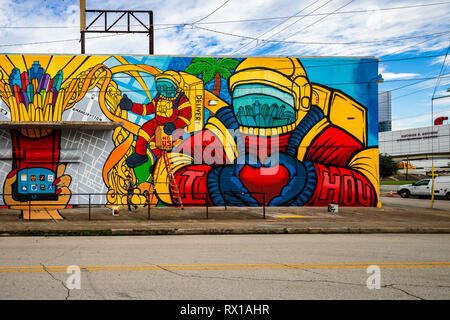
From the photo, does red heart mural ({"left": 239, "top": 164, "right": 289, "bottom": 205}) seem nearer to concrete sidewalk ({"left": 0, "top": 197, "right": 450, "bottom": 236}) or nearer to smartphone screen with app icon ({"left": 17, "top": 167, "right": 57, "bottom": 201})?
concrete sidewalk ({"left": 0, "top": 197, "right": 450, "bottom": 236})

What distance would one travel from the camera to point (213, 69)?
2053 centimetres

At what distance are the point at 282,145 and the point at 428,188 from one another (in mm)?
16891

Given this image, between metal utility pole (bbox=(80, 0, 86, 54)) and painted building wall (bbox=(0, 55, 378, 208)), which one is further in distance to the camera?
metal utility pole (bbox=(80, 0, 86, 54))

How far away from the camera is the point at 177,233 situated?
41.4ft

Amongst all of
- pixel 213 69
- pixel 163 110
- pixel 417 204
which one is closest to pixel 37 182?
pixel 163 110

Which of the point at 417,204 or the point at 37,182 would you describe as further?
the point at 417,204

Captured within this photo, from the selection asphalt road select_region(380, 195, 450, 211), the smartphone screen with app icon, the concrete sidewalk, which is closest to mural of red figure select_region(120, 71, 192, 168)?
the concrete sidewalk

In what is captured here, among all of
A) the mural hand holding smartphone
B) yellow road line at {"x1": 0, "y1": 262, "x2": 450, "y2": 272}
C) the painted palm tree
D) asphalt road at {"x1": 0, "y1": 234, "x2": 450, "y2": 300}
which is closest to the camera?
asphalt road at {"x1": 0, "y1": 234, "x2": 450, "y2": 300}

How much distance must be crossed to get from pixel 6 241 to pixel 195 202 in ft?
34.5

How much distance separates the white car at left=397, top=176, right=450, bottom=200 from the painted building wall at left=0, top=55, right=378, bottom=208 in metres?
12.7

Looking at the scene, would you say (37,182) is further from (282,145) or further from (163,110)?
(282,145)

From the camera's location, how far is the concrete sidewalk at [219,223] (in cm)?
1255

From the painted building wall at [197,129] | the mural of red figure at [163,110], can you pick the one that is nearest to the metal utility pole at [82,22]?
the painted building wall at [197,129]

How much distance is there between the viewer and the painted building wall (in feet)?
64.1
